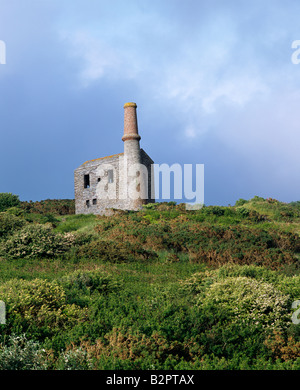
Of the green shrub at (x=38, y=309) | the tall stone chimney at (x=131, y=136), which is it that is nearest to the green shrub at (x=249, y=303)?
the green shrub at (x=38, y=309)

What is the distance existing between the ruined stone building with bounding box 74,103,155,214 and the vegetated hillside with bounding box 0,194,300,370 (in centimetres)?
2037

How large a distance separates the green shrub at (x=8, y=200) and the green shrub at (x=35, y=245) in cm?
2141

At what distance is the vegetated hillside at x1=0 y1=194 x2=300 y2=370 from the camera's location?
7.06m

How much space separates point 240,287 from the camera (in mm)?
10297

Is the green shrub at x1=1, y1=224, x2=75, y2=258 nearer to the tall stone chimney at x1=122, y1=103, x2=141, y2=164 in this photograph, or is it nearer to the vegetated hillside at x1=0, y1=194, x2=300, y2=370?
the vegetated hillside at x1=0, y1=194, x2=300, y2=370

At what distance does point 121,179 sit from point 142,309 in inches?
1188

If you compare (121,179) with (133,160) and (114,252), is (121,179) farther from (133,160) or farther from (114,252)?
(114,252)

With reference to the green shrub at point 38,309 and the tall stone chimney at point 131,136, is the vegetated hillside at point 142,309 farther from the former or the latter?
the tall stone chimney at point 131,136

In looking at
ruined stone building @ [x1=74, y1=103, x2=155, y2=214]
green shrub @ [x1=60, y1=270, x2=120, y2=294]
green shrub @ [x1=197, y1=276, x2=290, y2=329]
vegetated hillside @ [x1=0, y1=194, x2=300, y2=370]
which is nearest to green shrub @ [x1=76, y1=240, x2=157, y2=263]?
vegetated hillside @ [x1=0, y1=194, x2=300, y2=370]

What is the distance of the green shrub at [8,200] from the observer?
3850 centimetres
